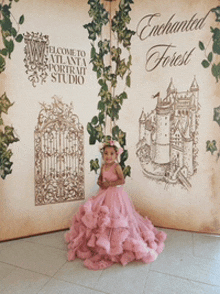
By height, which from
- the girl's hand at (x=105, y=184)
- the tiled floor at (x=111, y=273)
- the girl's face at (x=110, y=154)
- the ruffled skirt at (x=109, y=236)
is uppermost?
the girl's face at (x=110, y=154)

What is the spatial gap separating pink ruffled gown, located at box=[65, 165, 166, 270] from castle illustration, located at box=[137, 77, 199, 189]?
25.7 inches

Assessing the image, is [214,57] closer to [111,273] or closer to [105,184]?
[105,184]

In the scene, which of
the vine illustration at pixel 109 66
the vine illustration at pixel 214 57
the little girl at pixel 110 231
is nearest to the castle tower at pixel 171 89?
the vine illustration at pixel 214 57

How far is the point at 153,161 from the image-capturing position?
2.78 m

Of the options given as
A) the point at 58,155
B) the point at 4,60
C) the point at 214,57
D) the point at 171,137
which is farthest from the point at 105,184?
the point at 214,57

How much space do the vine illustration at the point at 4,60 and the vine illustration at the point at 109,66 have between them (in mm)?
805

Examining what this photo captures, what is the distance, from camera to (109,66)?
2875 mm

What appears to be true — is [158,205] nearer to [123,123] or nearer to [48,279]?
[123,123]

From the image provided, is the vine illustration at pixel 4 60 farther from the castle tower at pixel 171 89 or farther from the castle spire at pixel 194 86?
the castle spire at pixel 194 86

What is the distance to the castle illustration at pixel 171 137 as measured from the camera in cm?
259

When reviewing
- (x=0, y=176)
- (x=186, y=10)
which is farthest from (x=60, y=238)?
(x=186, y=10)

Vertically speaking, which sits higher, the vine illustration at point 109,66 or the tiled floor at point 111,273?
the vine illustration at point 109,66

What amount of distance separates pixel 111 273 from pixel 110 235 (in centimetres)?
30

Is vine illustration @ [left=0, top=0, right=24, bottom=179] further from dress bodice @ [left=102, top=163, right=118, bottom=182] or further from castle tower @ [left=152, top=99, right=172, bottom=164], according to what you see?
castle tower @ [left=152, top=99, right=172, bottom=164]
